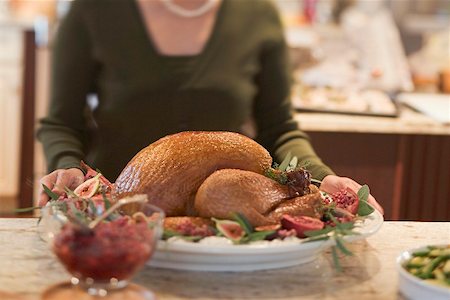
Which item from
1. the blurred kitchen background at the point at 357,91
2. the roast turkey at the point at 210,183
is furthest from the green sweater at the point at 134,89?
the roast turkey at the point at 210,183

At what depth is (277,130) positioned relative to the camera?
2.12 meters

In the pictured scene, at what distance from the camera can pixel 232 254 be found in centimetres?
119

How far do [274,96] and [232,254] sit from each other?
3.39 ft

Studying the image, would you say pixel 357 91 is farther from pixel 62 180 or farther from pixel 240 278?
pixel 240 278

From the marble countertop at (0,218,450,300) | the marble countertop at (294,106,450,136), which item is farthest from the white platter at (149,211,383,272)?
the marble countertop at (294,106,450,136)

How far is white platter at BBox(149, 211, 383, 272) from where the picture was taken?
1.18 metres

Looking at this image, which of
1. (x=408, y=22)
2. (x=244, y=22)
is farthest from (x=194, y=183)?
(x=408, y=22)

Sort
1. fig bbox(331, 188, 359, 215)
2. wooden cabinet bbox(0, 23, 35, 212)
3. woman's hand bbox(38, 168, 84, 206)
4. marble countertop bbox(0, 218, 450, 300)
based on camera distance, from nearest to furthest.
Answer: marble countertop bbox(0, 218, 450, 300), fig bbox(331, 188, 359, 215), woman's hand bbox(38, 168, 84, 206), wooden cabinet bbox(0, 23, 35, 212)

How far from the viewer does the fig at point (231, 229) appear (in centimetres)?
121

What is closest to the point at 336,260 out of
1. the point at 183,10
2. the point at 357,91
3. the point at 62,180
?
the point at 62,180

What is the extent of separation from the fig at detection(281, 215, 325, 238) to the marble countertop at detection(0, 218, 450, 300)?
61mm

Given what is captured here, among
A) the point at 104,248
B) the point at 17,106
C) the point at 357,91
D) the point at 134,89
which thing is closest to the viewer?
the point at 104,248

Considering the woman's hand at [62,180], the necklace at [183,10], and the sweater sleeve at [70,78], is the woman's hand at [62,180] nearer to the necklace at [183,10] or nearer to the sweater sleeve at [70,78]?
the sweater sleeve at [70,78]

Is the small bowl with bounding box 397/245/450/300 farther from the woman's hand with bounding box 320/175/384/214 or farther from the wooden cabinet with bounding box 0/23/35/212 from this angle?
the wooden cabinet with bounding box 0/23/35/212
